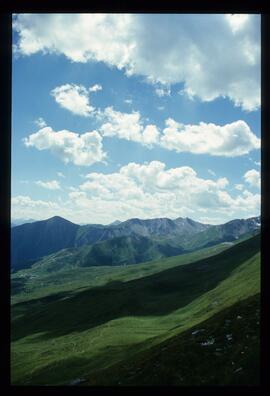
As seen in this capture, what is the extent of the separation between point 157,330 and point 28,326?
38037mm

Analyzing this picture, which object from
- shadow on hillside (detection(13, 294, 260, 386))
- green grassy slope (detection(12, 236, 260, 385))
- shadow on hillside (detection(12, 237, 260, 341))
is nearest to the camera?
shadow on hillside (detection(13, 294, 260, 386))

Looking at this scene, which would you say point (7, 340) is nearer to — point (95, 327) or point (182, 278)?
point (95, 327)

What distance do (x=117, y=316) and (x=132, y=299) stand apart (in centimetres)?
1403

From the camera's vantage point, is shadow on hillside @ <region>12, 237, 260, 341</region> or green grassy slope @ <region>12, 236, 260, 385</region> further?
shadow on hillside @ <region>12, 237, 260, 341</region>

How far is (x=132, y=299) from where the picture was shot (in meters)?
113

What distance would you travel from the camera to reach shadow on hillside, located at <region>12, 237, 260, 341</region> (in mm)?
101500

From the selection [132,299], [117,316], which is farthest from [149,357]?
[132,299]

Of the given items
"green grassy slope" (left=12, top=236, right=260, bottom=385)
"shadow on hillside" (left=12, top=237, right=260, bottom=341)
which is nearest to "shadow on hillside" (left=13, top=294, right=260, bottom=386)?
"green grassy slope" (left=12, top=236, right=260, bottom=385)

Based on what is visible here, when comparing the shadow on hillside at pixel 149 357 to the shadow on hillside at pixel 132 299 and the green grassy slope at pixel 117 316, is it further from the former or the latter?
the shadow on hillside at pixel 132 299

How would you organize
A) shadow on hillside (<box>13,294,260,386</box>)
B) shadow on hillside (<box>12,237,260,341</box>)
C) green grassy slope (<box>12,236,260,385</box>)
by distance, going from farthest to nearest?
shadow on hillside (<box>12,237,260,341</box>)
green grassy slope (<box>12,236,260,385</box>)
shadow on hillside (<box>13,294,260,386</box>)

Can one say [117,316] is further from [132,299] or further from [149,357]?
[149,357]

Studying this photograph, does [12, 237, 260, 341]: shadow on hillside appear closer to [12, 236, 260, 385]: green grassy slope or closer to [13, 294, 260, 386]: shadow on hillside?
[12, 236, 260, 385]: green grassy slope
